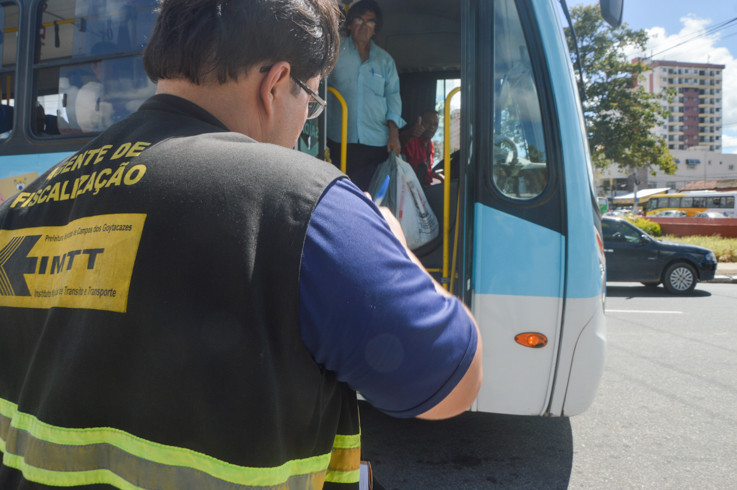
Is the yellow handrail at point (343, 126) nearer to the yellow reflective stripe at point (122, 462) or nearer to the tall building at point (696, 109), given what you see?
the yellow reflective stripe at point (122, 462)

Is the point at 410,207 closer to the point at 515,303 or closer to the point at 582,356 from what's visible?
the point at 515,303

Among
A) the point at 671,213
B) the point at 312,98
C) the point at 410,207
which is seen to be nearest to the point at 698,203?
the point at 671,213

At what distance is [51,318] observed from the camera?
0.91 m

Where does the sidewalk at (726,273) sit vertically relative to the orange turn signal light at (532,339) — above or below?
below

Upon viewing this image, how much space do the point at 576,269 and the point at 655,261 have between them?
382 inches

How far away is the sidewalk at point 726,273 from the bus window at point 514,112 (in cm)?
1239

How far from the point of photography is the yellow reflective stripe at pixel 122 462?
0.83 m

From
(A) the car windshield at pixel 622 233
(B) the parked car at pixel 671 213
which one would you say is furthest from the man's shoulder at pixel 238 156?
(B) the parked car at pixel 671 213

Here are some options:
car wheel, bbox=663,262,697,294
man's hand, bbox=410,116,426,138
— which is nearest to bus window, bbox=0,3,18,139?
man's hand, bbox=410,116,426,138

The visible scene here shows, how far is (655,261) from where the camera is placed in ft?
37.1

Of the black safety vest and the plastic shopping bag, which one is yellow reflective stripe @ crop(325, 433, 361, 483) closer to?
the black safety vest

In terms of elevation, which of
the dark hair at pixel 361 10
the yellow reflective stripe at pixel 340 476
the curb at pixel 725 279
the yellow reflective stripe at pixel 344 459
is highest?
the dark hair at pixel 361 10

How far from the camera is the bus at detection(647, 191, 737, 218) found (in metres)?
39.6

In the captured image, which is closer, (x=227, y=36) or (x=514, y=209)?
(x=227, y=36)
